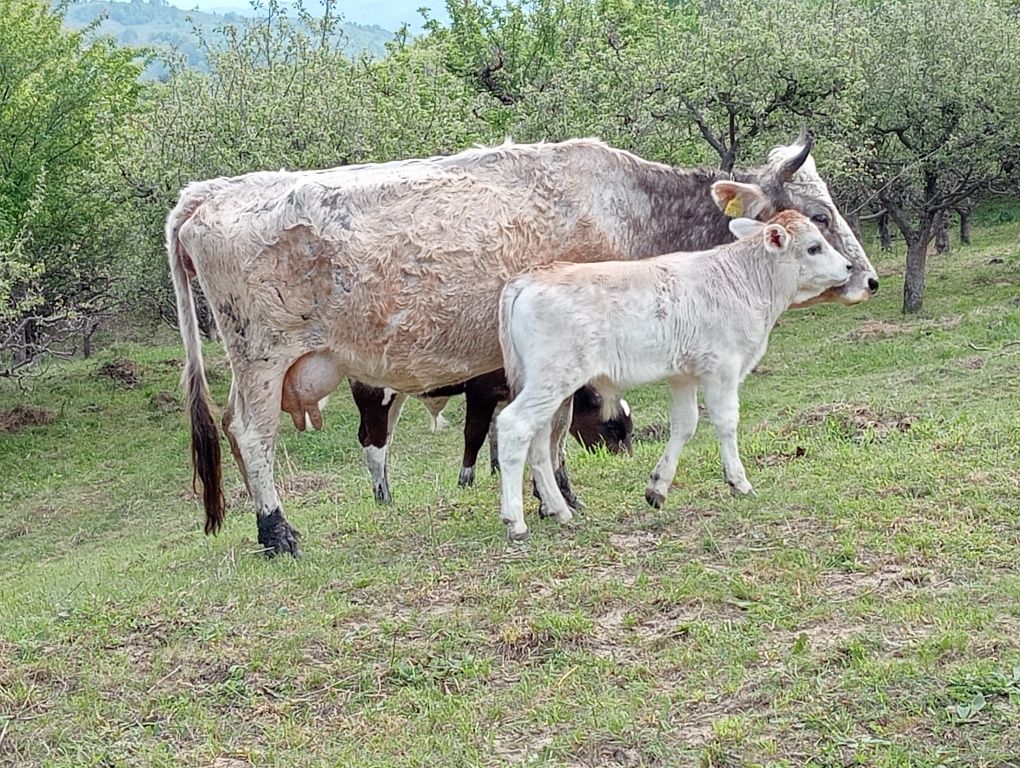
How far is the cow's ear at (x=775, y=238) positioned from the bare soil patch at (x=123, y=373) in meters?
16.7

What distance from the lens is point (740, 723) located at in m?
4.42

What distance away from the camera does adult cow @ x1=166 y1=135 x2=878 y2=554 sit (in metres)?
7.75

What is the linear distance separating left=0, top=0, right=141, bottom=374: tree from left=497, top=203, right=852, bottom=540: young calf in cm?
1402

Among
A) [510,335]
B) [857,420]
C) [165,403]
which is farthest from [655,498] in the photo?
[165,403]

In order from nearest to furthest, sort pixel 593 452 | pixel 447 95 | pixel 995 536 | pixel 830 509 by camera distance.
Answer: pixel 995 536, pixel 830 509, pixel 593 452, pixel 447 95

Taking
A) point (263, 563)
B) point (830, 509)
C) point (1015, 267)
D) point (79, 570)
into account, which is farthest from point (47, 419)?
point (1015, 267)

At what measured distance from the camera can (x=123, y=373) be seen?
22.7 m

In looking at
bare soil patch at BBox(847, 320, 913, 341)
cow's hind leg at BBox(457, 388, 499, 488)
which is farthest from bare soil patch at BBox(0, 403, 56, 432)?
bare soil patch at BBox(847, 320, 913, 341)

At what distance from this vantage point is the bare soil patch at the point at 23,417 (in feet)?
64.0

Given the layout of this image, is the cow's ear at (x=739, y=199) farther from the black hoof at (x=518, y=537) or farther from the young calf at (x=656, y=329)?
the black hoof at (x=518, y=537)

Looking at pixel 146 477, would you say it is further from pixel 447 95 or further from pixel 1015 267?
pixel 1015 267

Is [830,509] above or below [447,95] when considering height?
below

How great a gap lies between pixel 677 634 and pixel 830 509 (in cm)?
201

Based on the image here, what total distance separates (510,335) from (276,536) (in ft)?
6.83
